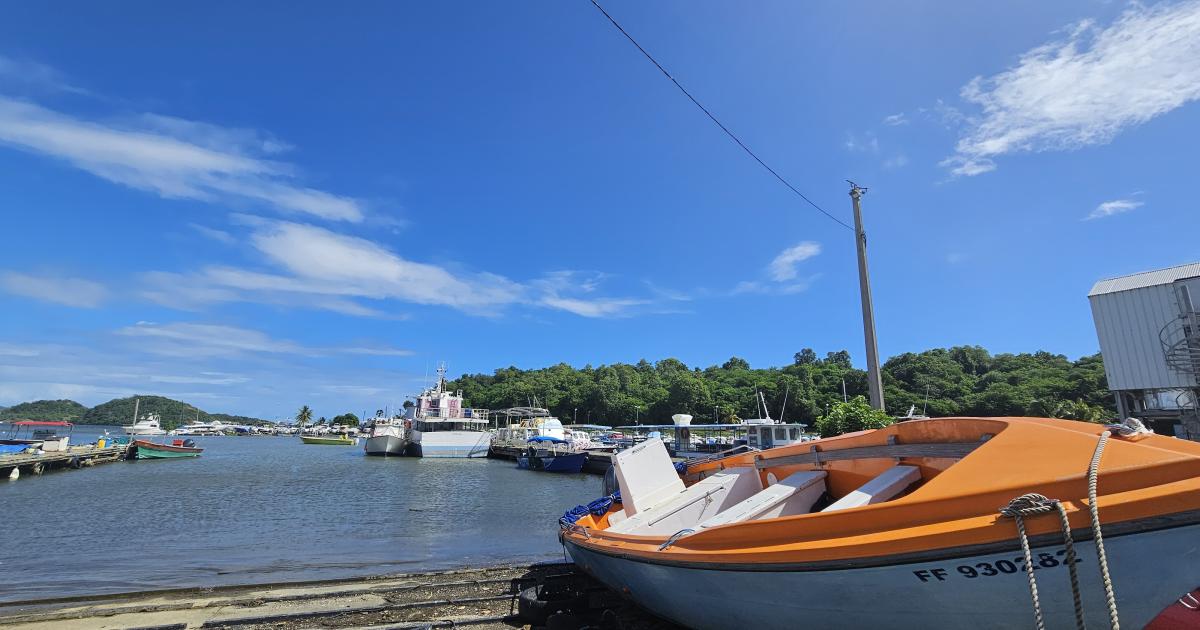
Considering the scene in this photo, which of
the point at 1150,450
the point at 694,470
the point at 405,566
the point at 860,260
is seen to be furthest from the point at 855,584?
the point at 405,566

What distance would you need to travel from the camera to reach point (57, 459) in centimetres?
3669

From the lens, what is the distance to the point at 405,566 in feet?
41.7

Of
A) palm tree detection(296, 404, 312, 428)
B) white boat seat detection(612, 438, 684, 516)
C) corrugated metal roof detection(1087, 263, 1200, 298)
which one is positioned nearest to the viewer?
white boat seat detection(612, 438, 684, 516)

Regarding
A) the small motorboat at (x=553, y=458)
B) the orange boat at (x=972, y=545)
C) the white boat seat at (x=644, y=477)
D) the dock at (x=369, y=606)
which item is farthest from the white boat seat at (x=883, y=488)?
the small motorboat at (x=553, y=458)

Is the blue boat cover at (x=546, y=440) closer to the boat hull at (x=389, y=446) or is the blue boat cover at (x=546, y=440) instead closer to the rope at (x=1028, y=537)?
the boat hull at (x=389, y=446)

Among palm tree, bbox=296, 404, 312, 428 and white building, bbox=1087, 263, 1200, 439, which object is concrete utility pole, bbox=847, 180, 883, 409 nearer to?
white building, bbox=1087, 263, 1200, 439

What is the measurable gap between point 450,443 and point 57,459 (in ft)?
97.8

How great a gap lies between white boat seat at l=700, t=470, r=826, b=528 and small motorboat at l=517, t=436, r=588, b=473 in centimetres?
3619

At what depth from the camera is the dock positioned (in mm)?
7027

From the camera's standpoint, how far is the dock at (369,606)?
23.1ft

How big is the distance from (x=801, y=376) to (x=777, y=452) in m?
96.9

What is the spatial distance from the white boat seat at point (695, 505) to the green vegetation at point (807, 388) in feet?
134

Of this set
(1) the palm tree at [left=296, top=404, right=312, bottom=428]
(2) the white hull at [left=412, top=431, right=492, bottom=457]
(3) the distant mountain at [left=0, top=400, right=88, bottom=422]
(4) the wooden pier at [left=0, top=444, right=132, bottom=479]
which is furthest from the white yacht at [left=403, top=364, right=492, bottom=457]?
(3) the distant mountain at [left=0, top=400, right=88, bottom=422]

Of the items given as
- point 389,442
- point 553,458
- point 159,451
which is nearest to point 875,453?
point 553,458
